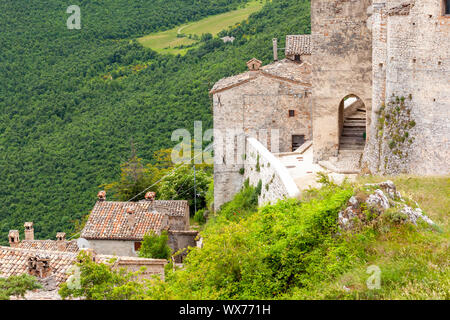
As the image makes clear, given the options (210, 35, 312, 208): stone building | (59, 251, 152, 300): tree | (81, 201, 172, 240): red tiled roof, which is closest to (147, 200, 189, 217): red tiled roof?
(81, 201, 172, 240): red tiled roof

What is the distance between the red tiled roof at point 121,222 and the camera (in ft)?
86.8

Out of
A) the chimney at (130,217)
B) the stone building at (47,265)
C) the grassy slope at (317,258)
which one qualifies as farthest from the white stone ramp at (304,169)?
the chimney at (130,217)

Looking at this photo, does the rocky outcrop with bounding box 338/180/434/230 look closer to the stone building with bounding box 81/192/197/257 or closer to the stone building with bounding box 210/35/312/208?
the stone building with bounding box 210/35/312/208

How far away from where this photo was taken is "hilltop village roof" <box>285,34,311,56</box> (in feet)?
94.2

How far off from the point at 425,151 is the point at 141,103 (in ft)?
129

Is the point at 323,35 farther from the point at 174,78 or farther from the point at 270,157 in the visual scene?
the point at 174,78

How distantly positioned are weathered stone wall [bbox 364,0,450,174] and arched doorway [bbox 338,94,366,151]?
2818mm

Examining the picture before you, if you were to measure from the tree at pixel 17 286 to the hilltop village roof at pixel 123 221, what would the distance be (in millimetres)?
11581

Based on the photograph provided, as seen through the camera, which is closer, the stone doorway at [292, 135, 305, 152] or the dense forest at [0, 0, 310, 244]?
the stone doorway at [292, 135, 305, 152]

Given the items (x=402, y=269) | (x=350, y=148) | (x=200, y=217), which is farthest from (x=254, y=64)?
(x=402, y=269)

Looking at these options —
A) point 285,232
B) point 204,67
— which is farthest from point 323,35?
point 204,67

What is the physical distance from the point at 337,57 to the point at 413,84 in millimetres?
4184

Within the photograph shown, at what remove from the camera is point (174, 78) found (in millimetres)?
54531

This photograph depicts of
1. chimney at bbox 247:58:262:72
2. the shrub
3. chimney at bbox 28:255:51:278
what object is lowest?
the shrub
